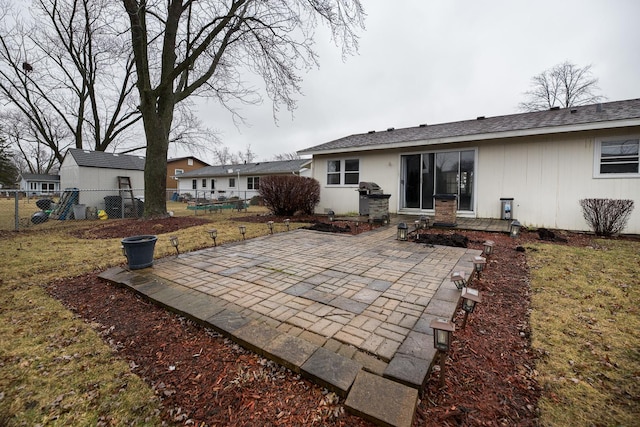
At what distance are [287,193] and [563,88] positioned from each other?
80.6 feet

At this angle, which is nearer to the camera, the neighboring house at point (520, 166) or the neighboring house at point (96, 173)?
the neighboring house at point (520, 166)

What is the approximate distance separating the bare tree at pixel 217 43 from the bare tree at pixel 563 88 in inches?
850

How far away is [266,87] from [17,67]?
1641cm

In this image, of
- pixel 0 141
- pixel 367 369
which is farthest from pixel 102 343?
pixel 0 141

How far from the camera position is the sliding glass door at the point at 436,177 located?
28.0 feet

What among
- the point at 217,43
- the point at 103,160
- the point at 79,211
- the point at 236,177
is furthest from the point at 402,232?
the point at 236,177

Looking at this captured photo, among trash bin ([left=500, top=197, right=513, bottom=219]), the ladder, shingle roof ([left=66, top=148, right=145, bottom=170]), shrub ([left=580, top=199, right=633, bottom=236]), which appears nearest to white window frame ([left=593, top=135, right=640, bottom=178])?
shrub ([left=580, top=199, right=633, bottom=236])

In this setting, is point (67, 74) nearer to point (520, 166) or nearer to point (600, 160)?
point (520, 166)

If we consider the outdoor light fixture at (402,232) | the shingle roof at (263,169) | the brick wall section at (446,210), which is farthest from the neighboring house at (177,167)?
the outdoor light fixture at (402,232)

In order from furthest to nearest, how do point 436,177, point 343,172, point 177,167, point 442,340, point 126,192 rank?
point 177,167, point 126,192, point 343,172, point 436,177, point 442,340

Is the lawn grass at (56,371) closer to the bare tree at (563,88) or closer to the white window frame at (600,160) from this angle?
the white window frame at (600,160)

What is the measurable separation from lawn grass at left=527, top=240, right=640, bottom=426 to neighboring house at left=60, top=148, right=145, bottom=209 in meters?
13.7

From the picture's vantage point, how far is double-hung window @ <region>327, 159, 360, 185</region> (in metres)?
10.5

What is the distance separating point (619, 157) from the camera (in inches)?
258
